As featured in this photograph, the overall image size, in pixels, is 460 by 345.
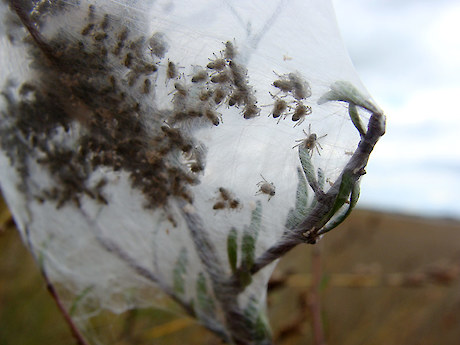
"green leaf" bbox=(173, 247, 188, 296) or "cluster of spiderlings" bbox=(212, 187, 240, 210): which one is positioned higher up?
"cluster of spiderlings" bbox=(212, 187, 240, 210)

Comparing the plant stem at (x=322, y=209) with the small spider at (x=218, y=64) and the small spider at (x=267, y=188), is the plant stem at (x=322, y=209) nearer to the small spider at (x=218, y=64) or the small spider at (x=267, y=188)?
the small spider at (x=267, y=188)

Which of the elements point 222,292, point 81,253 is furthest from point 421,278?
point 81,253

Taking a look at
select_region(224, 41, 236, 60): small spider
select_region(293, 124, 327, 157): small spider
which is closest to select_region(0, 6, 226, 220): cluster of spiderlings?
select_region(224, 41, 236, 60): small spider

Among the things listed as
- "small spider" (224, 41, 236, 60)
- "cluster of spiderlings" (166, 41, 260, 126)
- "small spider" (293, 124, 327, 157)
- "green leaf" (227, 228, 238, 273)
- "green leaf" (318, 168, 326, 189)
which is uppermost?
"small spider" (224, 41, 236, 60)

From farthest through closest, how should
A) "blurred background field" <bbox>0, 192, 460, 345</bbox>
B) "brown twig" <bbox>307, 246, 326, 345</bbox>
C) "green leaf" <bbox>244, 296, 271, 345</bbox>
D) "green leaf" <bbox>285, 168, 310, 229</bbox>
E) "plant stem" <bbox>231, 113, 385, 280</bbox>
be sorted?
"blurred background field" <bbox>0, 192, 460, 345</bbox> < "brown twig" <bbox>307, 246, 326, 345</bbox> < "green leaf" <bbox>244, 296, 271, 345</bbox> < "green leaf" <bbox>285, 168, 310, 229</bbox> < "plant stem" <bbox>231, 113, 385, 280</bbox>

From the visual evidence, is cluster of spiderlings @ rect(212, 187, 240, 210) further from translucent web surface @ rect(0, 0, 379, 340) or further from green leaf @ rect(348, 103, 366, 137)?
green leaf @ rect(348, 103, 366, 137)

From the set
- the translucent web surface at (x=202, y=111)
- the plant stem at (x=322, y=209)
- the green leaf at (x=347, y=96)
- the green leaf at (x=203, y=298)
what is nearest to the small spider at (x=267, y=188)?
the translucent web surface at (x=202, y=111)

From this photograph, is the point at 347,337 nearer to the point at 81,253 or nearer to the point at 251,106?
the point at 81,253
